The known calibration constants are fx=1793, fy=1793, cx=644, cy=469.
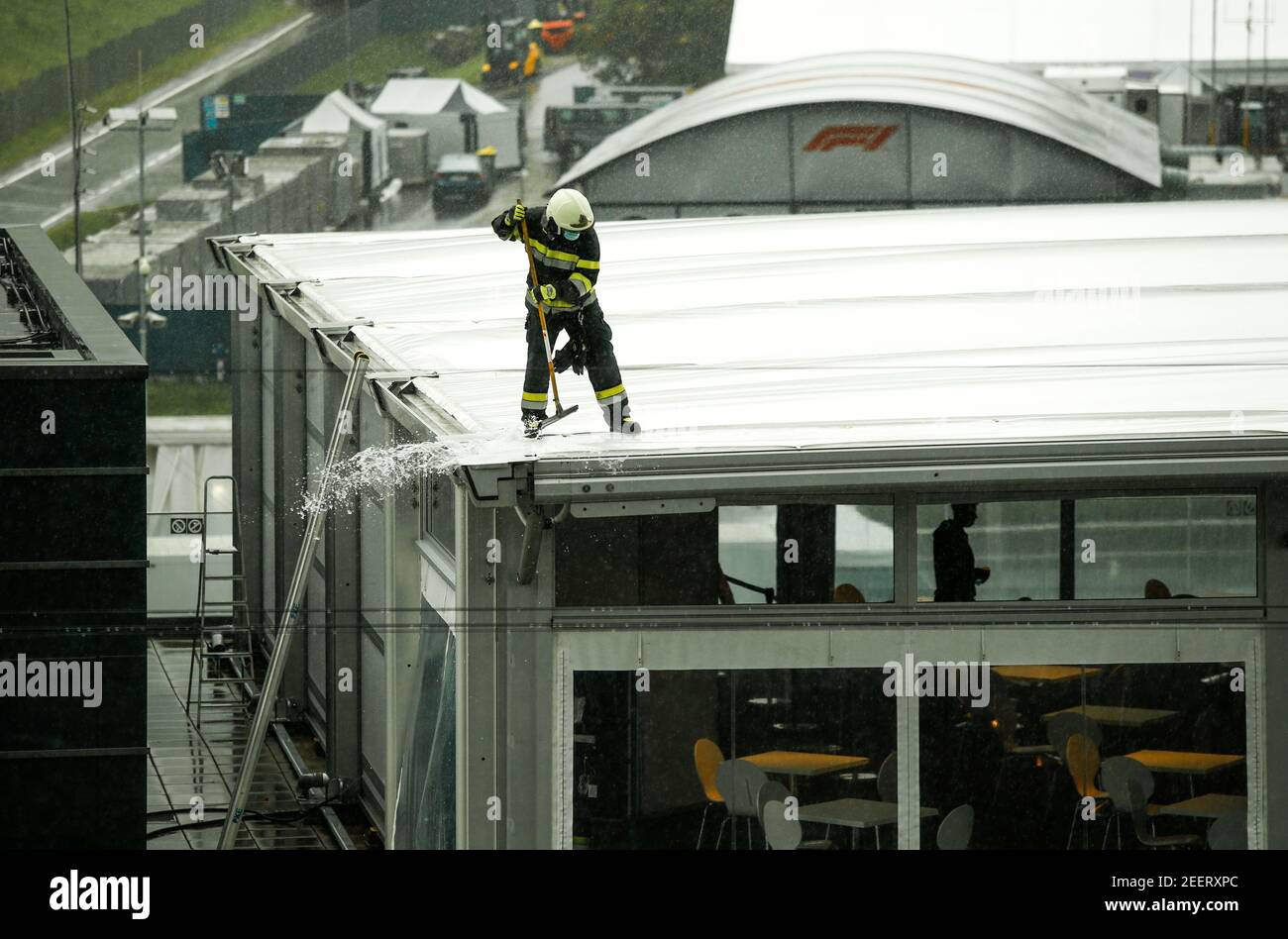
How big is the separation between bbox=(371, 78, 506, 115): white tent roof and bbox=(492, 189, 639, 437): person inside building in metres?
44.6

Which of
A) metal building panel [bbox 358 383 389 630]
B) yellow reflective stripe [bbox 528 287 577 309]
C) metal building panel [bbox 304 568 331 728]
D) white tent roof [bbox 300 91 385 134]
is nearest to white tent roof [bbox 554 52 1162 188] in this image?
metal building panel [bbox 304 568 331 728]

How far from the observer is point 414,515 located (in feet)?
33.7

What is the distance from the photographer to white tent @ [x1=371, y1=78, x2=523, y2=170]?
2041 inches

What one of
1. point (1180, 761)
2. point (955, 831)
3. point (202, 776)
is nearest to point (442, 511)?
point (955, 831)

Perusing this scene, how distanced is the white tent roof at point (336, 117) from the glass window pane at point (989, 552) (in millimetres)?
44589

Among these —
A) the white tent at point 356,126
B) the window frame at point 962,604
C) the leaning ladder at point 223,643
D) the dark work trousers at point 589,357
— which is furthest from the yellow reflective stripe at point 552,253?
the white tent at point 356,126

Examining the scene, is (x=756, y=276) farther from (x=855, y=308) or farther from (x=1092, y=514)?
(x=1092, y=514)

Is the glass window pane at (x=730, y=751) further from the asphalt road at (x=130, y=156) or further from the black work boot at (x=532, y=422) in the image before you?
the asphalt road at (x=130, y=156)

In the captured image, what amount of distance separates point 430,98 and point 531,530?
47.3m

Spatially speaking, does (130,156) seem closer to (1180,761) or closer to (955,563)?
(955,563)

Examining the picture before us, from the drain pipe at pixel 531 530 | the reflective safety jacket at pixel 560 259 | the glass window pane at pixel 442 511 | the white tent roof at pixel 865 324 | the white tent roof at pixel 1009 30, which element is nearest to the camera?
the drain pipe at pixel 531 530

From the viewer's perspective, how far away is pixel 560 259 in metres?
7.93

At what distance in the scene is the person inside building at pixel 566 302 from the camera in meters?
7.78
